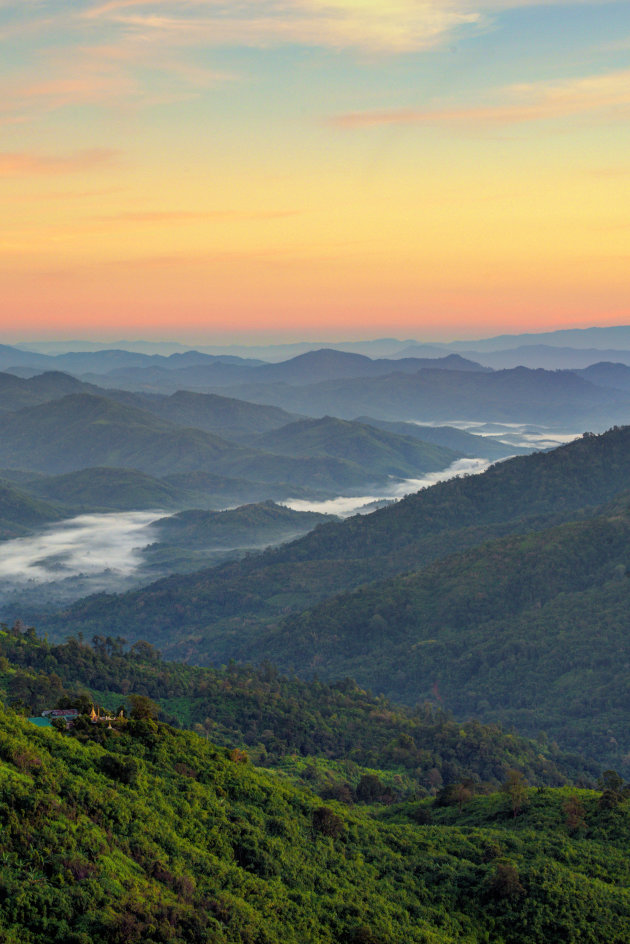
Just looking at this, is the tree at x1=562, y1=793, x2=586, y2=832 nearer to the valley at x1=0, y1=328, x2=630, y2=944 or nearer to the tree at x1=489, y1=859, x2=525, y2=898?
the valley at x1=0, y1=328, x2=630, y2=944

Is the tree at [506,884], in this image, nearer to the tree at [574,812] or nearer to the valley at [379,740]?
the valley at [379,740]

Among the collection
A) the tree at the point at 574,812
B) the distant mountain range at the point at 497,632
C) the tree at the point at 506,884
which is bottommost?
the distant mountain range at the point at 497,632

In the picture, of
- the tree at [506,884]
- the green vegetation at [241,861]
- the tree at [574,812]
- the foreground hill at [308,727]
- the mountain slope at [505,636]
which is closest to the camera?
the green vegetation at [241,861]

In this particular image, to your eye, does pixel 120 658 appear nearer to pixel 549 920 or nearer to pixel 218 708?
pixel 218 708

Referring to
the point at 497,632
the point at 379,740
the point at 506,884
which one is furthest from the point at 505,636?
the point at 506,884

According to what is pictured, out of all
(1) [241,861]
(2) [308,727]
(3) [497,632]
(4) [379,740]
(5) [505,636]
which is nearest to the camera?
(1) [241,861]

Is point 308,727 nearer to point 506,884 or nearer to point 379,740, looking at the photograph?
point 379,740

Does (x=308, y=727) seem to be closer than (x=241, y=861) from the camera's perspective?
No

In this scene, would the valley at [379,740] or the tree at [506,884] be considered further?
the tree at [506,884]

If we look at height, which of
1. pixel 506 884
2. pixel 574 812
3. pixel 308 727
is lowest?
pixel 308 727

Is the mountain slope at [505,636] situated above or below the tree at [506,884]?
below

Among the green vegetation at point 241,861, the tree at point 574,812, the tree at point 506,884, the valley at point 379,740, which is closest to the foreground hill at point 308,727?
the valley at point 379,740

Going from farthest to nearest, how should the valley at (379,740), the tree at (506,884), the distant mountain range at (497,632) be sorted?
the distant mountain range at (497,632)
the tree at (506,884)
the valley at (379,740)

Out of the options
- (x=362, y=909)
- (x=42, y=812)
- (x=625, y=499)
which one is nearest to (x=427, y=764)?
(x=362, y=909)
